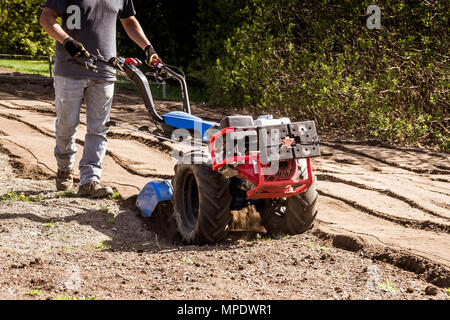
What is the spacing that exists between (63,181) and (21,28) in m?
22.9

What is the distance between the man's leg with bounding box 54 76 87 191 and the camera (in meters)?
6.01

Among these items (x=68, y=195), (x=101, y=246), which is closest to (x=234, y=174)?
(x=101, y=246)

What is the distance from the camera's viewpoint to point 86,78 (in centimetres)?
602

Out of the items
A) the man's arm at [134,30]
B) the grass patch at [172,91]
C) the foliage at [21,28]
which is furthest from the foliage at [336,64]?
the foliage at [21,28]

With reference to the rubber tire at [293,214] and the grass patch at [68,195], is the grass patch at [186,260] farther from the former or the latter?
the grass patch at [68,195]

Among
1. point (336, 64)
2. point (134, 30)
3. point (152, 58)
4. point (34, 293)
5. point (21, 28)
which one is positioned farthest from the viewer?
point (21, 28)

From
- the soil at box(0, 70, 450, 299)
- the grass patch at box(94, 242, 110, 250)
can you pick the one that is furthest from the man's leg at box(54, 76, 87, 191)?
the grass patch at box(94, 242, 110, 250)

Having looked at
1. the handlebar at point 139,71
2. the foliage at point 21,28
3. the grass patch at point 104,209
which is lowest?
the grass patch at point 104,209

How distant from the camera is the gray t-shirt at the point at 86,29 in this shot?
588 centimetres

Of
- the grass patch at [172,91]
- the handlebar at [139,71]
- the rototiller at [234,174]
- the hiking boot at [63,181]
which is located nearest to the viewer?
the rototiller at [234,174]

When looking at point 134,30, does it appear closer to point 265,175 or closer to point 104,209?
point 104,209

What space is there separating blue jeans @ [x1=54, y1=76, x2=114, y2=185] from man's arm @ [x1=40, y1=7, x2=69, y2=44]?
0.52 meters

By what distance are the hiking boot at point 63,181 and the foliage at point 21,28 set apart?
21.9m

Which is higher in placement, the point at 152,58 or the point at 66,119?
the point at 152,58
